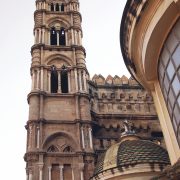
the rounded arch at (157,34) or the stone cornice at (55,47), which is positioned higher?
the stone cornice at (55,47)

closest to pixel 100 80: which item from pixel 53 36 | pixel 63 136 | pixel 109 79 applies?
pixel 109 79

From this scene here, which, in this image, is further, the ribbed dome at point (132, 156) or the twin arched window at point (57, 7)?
the twin arched window at point (57, 7)

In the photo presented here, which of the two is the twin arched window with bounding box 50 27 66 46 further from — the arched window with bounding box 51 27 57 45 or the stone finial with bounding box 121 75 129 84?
the stone finial with bounding box 121 75 129 84

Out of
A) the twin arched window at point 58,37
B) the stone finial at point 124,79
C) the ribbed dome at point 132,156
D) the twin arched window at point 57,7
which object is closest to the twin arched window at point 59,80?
the twin arched window at point 58,37

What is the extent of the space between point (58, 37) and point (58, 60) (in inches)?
109

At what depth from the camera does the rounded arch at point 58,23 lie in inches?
1180

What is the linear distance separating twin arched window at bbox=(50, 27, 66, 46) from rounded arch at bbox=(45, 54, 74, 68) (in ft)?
6.75

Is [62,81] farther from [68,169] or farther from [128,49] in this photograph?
[128,49]

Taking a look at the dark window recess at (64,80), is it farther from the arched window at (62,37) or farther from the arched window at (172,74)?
the arched window at (172,74)

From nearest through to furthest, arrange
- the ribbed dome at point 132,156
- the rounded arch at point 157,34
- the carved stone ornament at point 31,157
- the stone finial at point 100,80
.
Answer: the rounded arch at point 157,34 < the ribbed dome at point 132,156 < the carved stone ornament at point 31,157 < the stone finial at point 100,80

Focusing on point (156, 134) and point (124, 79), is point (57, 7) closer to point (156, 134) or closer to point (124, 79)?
point (124, 79)

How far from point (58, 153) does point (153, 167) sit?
22.3 ft

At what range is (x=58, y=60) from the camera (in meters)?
27.2

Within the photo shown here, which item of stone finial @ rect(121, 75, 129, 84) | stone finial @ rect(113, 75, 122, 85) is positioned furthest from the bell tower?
stone finial @ rect(121, 75, 129, 84)
